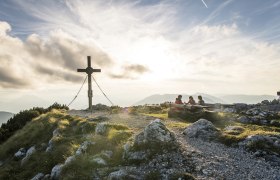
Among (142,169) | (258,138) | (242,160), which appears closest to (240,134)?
(258,138)

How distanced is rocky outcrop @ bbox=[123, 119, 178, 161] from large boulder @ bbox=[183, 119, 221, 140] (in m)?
3.02

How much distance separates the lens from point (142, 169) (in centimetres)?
1584

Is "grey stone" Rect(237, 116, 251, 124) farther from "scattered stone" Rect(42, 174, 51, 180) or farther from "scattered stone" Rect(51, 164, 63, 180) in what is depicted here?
"scattered stone" Rect(42, 174, 51, 180)

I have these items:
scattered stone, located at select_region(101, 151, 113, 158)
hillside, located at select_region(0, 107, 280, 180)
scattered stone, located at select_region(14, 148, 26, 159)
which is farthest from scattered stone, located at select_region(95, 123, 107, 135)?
scattered stone, located at select_region(14, 148, 26, 159)

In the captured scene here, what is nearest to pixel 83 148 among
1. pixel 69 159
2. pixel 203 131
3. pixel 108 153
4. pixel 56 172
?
pixel 69 159

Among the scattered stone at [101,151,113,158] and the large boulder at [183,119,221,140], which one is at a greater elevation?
the large boulder at [183,119,221,140]

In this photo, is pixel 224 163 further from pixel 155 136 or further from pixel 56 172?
pixel 56 172

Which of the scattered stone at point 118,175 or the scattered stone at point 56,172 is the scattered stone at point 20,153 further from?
the scattered stone at point 118,175

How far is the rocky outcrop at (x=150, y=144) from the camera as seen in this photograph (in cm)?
1723

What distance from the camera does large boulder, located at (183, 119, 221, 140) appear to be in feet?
67.7

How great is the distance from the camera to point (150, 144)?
17.9m

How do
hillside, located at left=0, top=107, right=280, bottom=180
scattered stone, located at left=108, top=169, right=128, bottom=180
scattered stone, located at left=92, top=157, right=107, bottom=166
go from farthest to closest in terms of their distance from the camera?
scattered stone, located at left=92, top=157, right=107, bottom=166, hillside, located at left=0, top=107, right=280, bottom=180, scattered stone, located at left=108, top=169, right=128, bottom=180

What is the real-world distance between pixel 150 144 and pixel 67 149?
6.28 m

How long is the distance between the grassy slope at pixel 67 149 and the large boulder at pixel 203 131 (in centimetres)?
460
